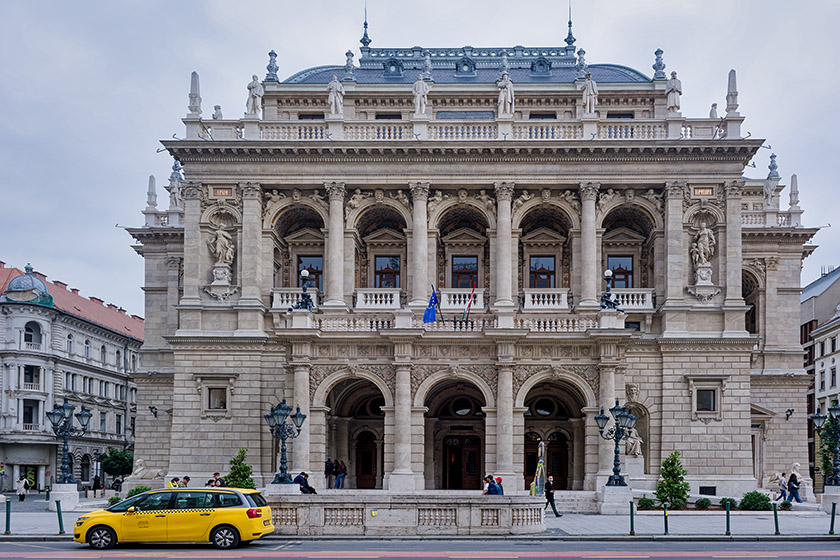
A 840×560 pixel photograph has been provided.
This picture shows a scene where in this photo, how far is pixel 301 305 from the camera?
4447cm

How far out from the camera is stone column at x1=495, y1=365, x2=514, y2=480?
143ft

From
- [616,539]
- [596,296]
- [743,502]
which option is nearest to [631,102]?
[596,296]

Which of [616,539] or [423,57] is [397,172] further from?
[616,539]

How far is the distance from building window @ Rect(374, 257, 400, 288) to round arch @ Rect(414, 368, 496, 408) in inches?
350

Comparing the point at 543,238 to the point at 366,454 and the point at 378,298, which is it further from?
the point at 366,454

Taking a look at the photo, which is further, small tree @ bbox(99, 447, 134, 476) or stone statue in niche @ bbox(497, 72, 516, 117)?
small tree @ bbox(99, 447, 134, 476)

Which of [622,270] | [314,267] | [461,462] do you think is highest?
[314,267]

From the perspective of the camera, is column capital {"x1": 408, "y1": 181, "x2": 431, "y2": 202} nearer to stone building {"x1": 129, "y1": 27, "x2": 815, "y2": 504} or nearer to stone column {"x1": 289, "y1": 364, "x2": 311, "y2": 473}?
stone building {"x1": 129, "y1": 27, "x2": 815, "y2": 504}

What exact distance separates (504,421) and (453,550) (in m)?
20.6

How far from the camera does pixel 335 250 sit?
48.2 m

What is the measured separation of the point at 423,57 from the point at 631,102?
531 inches

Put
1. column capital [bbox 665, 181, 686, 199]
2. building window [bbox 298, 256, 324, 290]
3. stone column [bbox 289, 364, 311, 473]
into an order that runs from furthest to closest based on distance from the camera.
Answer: building window [bbox 298, 256, 324, 290]
column capital [bbox 665, 181, 686, 199]
stone column [bbox 289, 364, 311, 473]

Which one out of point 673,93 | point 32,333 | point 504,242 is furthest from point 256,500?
point 32,333

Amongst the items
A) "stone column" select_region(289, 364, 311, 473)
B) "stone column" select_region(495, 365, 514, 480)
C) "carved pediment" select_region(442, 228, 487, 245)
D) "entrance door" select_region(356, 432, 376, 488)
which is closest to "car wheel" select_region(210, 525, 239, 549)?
"stone column" select_region(289, 364, 311, 473)
